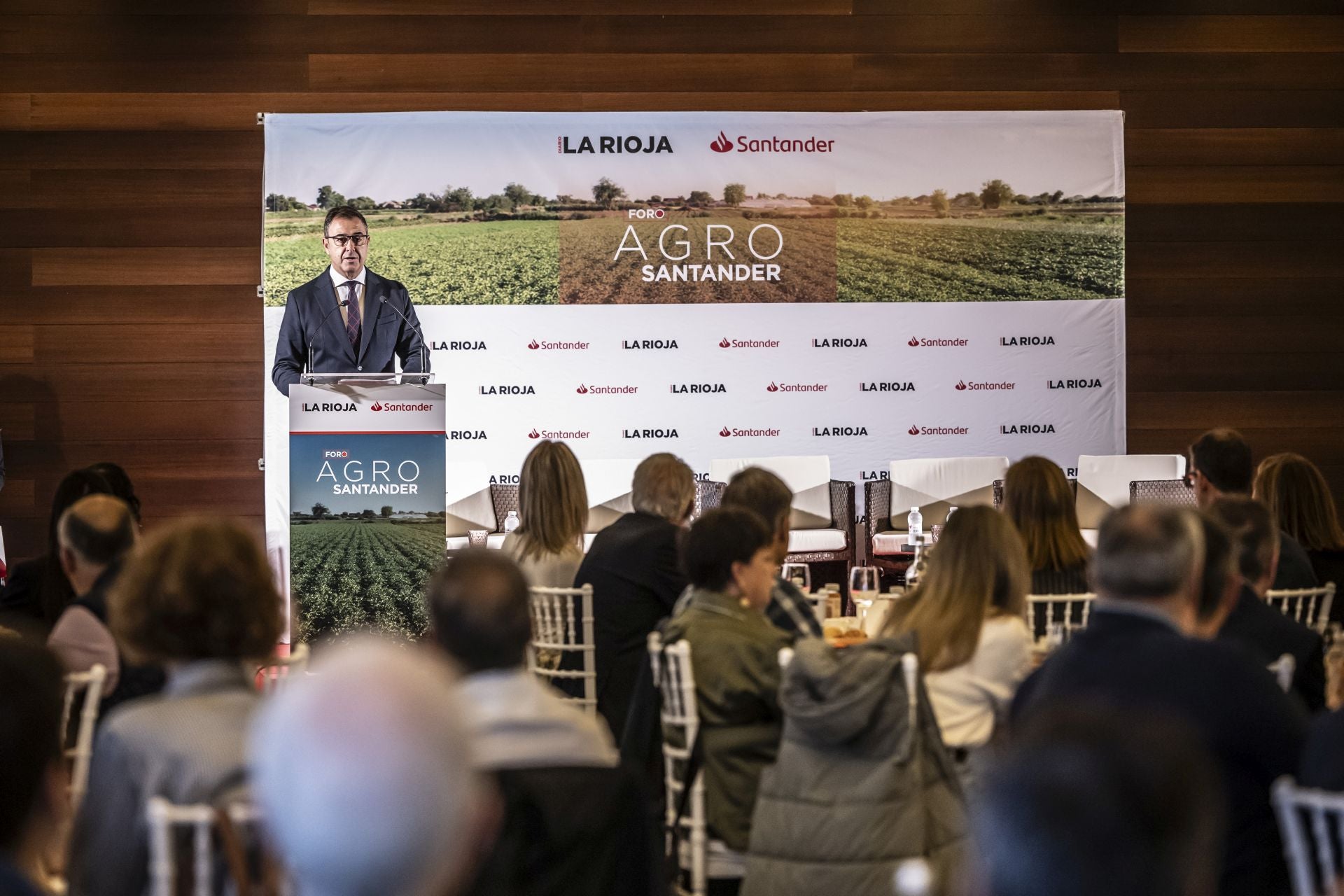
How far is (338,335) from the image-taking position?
8.01m

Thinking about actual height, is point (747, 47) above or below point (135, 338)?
above

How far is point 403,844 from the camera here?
2.80 ft

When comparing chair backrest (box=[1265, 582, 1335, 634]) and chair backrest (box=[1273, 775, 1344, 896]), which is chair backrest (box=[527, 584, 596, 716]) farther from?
chair backrest (box=[1273, 775, 1344, 896])

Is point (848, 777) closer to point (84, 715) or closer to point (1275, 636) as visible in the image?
point (1275, 636)

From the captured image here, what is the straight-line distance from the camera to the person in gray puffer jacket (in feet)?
9.31

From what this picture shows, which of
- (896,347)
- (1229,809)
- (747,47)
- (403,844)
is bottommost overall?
(1229,809)

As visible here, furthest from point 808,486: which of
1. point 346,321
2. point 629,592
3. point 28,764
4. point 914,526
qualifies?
point 28,764

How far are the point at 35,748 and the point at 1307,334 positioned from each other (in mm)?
8650

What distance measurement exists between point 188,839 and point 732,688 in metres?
1.56

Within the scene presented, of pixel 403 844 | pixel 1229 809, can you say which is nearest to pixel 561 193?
pixel 1229 809

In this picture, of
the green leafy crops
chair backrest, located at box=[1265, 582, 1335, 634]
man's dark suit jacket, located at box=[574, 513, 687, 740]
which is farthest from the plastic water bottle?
the green leafy crops

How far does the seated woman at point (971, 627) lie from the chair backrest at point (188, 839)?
170cm

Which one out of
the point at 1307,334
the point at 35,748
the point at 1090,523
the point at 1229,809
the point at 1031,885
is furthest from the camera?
the point at 1307,334

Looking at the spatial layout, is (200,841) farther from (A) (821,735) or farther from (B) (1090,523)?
(B) (1090,523)
